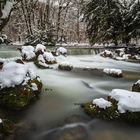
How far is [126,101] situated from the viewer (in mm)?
7809

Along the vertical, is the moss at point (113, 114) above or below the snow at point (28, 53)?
below

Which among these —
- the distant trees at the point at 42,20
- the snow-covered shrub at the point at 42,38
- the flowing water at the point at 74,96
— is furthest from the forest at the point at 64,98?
the distant trees at the point at 42,20

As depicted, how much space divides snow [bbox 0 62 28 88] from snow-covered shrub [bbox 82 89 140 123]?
2.24 meters

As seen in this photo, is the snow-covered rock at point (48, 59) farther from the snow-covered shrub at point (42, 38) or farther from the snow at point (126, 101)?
the snow-covered shrub at point (42, 38)

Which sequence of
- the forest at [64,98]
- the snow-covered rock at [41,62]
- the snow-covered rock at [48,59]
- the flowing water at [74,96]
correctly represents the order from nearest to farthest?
the forest at [64,98], the flowing water at [74,96], the snow-covered rock at [41,62], the snow-covered rock at [48,59]

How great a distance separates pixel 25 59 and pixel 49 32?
32.7 ft

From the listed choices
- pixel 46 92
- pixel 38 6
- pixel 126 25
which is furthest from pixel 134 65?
pixel 38 6

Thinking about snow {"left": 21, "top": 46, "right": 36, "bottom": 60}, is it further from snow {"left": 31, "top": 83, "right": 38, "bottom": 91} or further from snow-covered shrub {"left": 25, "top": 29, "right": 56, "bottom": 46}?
snow-covered shrub {"left": 25, "top": 29, "right": 56, "bottom": 46}

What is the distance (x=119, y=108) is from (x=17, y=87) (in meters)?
3.00

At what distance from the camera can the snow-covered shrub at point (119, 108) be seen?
300 inches

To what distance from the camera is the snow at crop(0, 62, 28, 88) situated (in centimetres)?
861

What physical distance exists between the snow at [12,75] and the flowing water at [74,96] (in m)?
0.84

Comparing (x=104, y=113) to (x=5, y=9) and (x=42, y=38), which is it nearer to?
(x=5, y=9)

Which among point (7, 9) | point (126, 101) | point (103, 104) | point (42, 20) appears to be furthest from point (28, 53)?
point (42, 20)
